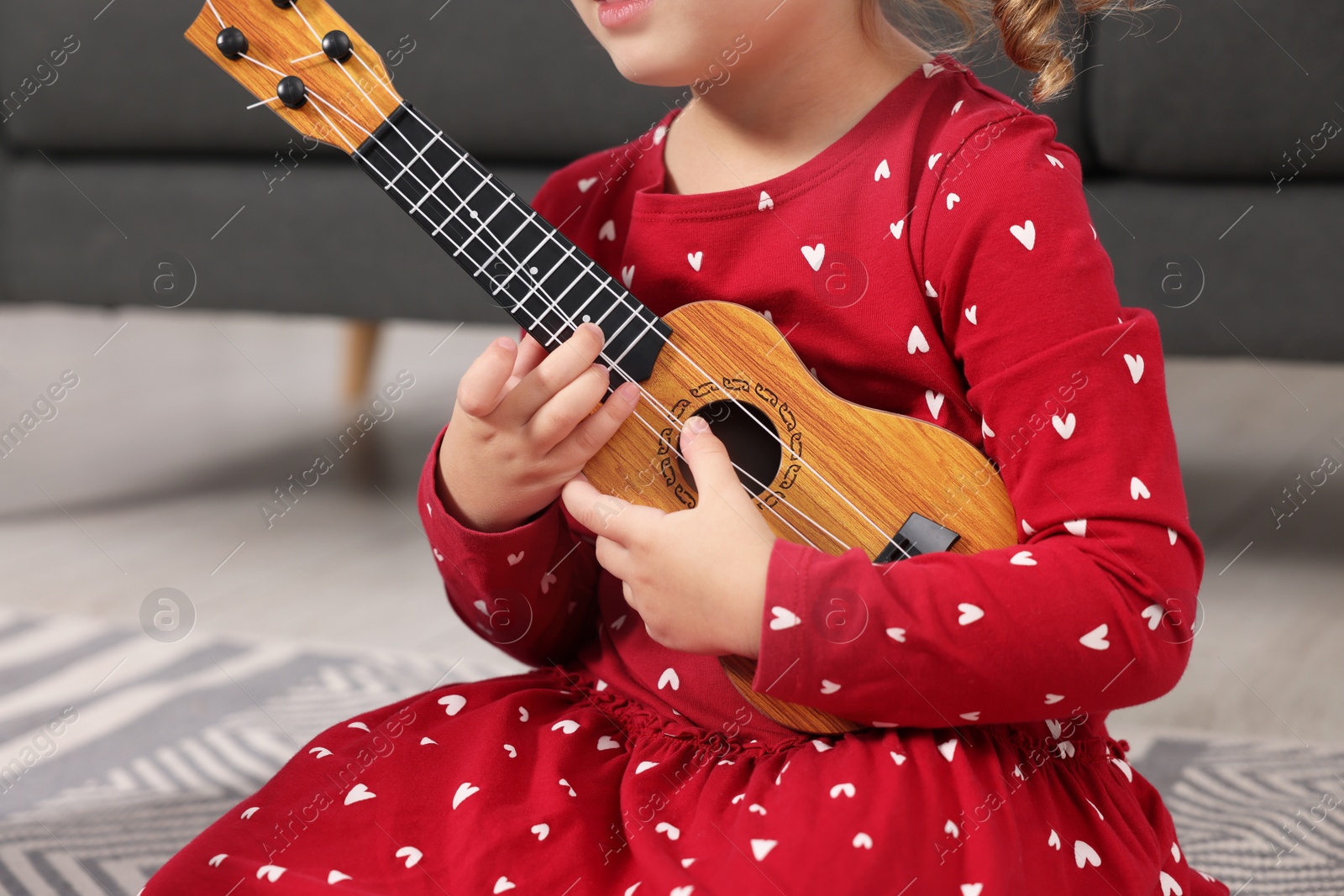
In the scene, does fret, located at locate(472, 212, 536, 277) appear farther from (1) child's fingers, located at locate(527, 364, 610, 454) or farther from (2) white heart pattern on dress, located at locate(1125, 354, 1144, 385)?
(2) white heart pattern on dress, located at locate(1125, 354, 1144, 385)

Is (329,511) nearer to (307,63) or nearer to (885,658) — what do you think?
(307,63)

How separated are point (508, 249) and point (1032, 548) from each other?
0.28 metres

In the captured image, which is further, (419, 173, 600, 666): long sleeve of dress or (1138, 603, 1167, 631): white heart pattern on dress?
(419, 173, 600, 666): long sleeve of dress

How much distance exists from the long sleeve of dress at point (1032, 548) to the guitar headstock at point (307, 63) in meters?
0.29

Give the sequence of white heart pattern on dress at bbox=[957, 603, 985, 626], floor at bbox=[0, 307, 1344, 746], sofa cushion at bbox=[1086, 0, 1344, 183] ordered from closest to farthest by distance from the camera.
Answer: white heart pattern on dress at bbox=[957, 603, 985, 626] → sofa cushion at bbox=[1086, 0, 1344, 183] → floor at bbox=[0, 307, 1344, 746]

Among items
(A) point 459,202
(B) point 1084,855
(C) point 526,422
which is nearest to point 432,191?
(A) point 459,202

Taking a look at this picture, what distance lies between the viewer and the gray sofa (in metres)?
1.07

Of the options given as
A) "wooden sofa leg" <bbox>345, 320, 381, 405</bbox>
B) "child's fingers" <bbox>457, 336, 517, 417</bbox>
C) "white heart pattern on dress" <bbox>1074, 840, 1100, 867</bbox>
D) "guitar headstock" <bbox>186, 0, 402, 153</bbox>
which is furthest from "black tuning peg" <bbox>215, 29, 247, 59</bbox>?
"wooden sofa leg" <bbox>345, 320, 381, 405</bbox>

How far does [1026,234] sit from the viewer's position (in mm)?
538

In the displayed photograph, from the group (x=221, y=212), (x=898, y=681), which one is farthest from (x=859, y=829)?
(x=221, y=212)

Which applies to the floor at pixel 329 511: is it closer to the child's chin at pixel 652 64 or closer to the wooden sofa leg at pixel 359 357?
the wooden sofa leg at pixel 359 357

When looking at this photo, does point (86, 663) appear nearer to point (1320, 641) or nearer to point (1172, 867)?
point (1172, 867)

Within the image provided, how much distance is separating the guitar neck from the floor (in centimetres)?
59

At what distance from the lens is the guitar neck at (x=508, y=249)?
58 centimetres
